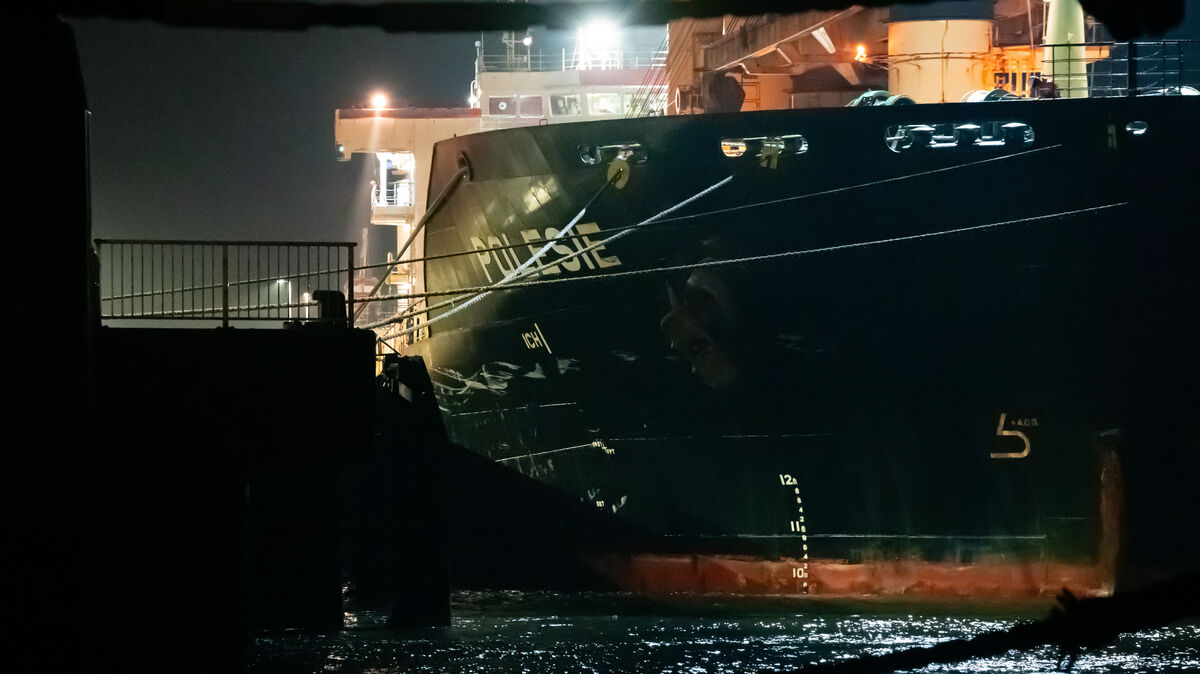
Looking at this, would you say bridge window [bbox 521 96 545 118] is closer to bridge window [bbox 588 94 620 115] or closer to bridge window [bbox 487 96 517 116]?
bridge window [bbox 487 96 517 116]

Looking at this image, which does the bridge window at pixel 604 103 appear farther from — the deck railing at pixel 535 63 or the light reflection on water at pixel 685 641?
the light reflection on water at pixel 685 641

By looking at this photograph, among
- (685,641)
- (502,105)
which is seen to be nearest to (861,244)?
(685,641)

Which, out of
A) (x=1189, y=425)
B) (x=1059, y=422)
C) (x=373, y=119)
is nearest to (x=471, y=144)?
(x=1059, y=422)

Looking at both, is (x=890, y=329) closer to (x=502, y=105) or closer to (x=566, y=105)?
(x=566, y=105)

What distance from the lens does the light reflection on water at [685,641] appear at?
11.9m

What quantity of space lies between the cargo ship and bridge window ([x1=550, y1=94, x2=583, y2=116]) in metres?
10.4

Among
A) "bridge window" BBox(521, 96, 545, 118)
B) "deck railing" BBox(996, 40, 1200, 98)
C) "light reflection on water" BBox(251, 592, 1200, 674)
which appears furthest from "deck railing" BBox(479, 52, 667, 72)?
"light reflection on water" BBox(251, 592, 1200, 674)

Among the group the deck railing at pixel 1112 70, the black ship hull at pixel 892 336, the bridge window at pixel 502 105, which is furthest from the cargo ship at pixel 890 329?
the bridge window at pixel 502 105

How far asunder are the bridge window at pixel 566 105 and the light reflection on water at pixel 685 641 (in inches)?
484

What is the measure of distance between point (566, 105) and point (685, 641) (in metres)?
14.3

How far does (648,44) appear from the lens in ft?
91.0

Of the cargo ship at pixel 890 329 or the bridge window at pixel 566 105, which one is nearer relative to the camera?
the cargo ship at pixel 890 329

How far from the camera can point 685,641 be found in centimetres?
1270

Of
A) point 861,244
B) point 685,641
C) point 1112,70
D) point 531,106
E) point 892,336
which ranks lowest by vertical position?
point 685,641
